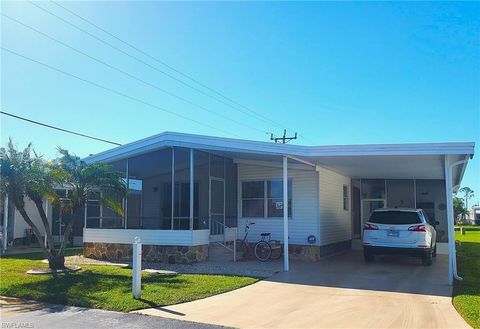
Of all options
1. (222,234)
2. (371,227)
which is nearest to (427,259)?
(371,227)

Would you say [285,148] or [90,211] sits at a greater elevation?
[285,148]

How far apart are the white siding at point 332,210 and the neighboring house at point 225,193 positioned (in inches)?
1.4

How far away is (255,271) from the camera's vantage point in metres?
12.3

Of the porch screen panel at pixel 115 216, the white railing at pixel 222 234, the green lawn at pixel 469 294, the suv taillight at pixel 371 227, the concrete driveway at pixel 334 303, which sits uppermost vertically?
the porch screen panel at pixel 115 216

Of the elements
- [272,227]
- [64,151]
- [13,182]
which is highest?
[64,151]

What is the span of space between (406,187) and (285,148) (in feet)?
31.8

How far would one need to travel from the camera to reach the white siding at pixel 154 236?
14047mm

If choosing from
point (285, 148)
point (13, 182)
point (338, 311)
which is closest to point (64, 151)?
point (13, 182)

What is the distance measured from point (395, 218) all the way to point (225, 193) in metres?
5.86

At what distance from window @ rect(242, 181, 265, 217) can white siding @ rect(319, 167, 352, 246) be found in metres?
2.15

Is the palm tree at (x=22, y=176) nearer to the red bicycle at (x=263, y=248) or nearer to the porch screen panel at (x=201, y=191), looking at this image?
Answer: the porch screen panel at (x=201, y=191)

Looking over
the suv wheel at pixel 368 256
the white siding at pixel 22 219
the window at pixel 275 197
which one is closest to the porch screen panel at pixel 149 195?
the window at pixel 275 197

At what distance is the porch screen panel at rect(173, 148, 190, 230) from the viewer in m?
16.1

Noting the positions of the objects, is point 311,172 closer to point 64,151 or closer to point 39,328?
point 64,151
